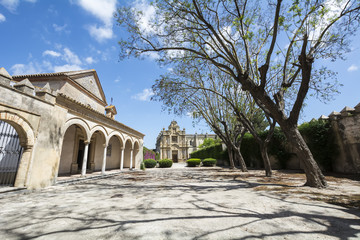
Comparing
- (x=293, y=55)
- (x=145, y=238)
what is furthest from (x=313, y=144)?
(x=145, y=238)

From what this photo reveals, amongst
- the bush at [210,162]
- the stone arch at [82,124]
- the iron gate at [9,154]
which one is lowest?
the bush at [210,162]

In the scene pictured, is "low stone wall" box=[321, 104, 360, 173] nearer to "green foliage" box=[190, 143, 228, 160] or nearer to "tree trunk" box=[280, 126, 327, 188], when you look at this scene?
"tree trunk" box=[280, 126, 327, 188]

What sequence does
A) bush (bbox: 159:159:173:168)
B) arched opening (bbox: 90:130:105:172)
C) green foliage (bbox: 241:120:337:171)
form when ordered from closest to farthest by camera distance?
green foliage (bbox: 241:120:337:171) → arched opening (bbox: 90:130:105:172) → bush (bbox: 159:159:173:168)

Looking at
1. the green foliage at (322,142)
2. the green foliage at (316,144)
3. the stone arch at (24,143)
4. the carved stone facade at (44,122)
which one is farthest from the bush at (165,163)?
the stone arch at (24,143)

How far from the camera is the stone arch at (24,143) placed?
5535mm

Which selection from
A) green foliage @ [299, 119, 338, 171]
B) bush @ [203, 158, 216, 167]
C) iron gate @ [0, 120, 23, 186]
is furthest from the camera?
bush @ [203, 158, 216, 167]

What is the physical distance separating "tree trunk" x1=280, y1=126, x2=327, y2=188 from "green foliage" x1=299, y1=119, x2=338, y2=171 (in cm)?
675

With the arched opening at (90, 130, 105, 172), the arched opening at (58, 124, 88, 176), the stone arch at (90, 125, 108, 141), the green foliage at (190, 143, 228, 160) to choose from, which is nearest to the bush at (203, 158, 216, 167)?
the green foliage at (190, 143, 228, 160)

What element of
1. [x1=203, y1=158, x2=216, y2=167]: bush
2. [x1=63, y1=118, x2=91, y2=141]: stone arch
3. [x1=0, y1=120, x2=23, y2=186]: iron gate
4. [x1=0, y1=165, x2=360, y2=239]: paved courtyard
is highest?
[x1=63, y1=118, x2=91, y2=141]: stone arch

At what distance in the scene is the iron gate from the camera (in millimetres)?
5897

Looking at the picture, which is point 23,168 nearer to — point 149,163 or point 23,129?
point 23,129

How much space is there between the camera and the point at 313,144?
1102 centimetres

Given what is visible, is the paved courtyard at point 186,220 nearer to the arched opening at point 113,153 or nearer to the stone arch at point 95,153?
the stone arch at point 95,153

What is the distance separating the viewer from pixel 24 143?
18.9ft
